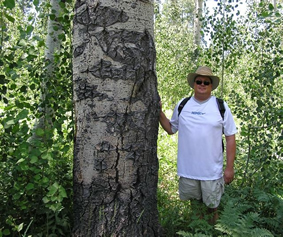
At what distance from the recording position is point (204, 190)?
322cm

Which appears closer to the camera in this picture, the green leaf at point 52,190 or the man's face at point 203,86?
the green leaf at point 52,190

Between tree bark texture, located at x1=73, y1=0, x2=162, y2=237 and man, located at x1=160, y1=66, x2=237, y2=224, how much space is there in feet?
3.25

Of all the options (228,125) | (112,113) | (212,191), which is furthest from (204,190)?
(112,113)

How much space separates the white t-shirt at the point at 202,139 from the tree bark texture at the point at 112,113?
3.22ft

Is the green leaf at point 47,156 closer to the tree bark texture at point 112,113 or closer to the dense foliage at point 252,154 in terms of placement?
the tree bark texture at point 112,113

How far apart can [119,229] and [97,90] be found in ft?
3.18

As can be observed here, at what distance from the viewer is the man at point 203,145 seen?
3156 millimetres

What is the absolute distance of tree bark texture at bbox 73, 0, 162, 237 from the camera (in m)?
2.16

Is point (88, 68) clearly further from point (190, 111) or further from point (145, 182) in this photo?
point (190, 111)

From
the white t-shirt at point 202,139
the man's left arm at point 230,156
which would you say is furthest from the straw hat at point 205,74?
the man's left arm at point 230,156

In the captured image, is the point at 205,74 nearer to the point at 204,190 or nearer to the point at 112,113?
the point at 204,190

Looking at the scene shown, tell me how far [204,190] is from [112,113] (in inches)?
60.8

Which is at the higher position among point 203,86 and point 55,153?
point 203,86

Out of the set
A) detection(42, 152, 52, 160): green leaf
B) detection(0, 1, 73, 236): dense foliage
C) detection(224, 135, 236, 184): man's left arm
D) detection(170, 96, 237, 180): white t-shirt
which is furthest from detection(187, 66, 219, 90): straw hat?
detection(42, 152, 52, 160): green leaf
